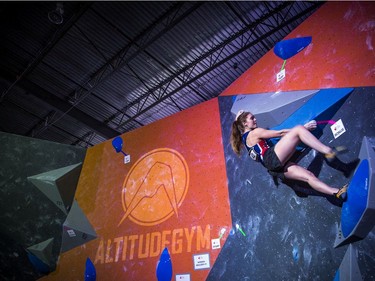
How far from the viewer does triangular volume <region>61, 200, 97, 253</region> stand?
4500 mm

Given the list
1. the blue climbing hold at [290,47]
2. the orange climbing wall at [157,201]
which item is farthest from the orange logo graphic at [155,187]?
the blue climbing hold at [290,47]

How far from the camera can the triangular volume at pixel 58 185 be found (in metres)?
4.80

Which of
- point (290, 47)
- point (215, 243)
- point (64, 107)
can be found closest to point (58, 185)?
point (215, 243)

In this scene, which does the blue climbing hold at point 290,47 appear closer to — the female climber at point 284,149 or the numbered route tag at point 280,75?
the numbered route tag at point 280,75

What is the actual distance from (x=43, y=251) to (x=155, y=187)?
2.22 metres

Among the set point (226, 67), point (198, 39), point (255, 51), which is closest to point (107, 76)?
point (198, 39)

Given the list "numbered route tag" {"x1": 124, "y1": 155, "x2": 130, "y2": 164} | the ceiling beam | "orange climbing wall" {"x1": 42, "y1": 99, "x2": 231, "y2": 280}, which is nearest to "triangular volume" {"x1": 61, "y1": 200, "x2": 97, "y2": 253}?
"orange climbing wall" {"x1": 42, "y1": 99, "x2": 231, "y2": 280}

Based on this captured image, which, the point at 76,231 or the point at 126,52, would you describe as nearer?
the point at 76,231

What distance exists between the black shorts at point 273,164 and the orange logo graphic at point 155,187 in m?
1.32

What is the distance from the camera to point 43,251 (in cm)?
455

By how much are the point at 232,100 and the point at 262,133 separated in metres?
0.90

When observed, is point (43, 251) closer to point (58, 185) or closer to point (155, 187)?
point (58, 185)

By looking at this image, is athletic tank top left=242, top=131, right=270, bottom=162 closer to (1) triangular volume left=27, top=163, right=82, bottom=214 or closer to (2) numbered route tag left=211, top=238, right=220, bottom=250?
(2) numbered route tag left=211, top=238, right=220, bottom=250

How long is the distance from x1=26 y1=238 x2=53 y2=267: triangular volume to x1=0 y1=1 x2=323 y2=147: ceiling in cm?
443
